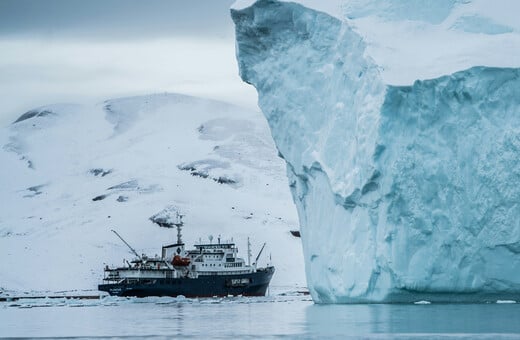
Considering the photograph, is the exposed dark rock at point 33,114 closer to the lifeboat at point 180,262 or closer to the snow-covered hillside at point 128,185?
the snow-covered hillside at point 128,185

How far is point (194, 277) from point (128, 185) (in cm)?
3344

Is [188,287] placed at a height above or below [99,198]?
below

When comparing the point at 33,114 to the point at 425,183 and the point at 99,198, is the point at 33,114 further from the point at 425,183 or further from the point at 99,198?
the point at 425,183

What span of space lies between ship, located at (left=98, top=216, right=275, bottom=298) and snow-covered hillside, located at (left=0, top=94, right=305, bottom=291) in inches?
320

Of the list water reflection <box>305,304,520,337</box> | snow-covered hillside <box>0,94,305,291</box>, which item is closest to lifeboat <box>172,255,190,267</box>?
snow-covered hillside <box>0,94,305,291</box>

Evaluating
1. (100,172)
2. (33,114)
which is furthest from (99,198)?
(33,114)

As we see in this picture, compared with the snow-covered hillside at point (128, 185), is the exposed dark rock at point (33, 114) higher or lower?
higher

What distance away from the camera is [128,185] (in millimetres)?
88312

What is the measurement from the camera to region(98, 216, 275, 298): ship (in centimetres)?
5550

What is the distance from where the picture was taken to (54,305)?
4666 centimetres

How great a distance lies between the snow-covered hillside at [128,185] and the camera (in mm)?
68750

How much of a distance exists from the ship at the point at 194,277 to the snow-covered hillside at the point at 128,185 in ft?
26.7

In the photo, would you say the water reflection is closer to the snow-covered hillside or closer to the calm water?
the calm water

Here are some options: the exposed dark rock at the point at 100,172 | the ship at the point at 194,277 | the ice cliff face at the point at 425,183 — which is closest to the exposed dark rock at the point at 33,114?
the exposed dark rock at the point at 100,172
